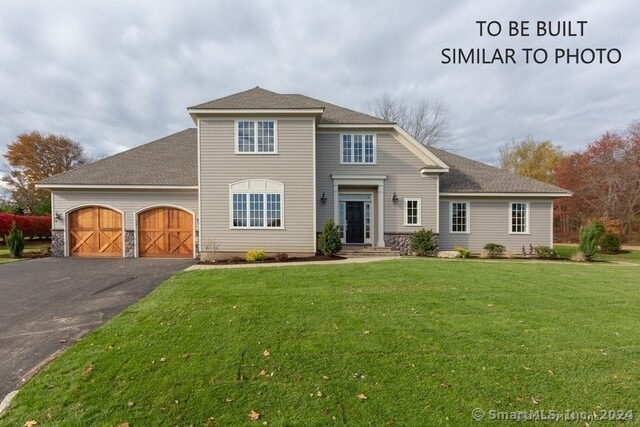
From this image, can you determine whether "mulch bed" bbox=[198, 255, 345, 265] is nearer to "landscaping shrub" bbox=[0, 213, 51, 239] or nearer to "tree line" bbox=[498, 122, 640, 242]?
"landscaping shrub" bbox=[0, 213, 51, 239]

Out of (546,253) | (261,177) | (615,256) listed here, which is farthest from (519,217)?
(261,177)

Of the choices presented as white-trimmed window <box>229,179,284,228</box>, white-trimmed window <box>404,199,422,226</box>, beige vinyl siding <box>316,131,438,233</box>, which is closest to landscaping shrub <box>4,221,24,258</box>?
Answer: white-trimmed window <box>229,179,284,228</box>

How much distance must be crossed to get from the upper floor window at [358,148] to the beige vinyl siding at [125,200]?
6983 mm

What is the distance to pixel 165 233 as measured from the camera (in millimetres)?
12891

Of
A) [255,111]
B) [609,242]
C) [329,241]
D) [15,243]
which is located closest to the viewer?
[329,241]

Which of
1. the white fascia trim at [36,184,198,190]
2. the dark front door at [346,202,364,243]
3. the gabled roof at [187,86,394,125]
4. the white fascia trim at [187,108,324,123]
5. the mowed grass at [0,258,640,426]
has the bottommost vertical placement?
the mowed grass at [0,258,640,426]

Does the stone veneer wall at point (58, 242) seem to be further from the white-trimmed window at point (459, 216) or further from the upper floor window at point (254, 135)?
the white-trimmed window at point (459, 216)

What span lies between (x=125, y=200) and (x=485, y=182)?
55.8 ft

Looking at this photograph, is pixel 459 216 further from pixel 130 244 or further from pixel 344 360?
pixel 130 244

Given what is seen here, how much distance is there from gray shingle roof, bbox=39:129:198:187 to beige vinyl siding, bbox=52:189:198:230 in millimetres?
450

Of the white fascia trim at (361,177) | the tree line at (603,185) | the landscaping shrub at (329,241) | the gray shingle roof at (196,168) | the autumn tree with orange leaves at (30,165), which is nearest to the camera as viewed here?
the landscaping shrub at (329,241)

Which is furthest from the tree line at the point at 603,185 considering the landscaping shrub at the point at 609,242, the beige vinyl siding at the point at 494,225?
the beige vinyl siding at the point at 494,225

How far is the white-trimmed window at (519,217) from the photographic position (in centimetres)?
1398

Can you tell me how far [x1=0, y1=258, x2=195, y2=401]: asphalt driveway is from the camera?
3.96 meters
